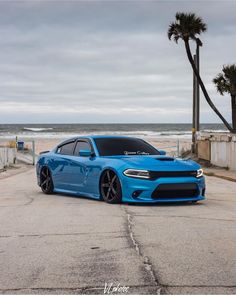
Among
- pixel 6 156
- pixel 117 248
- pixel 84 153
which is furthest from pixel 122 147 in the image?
pixel 6 156

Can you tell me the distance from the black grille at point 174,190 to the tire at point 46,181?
3.47m

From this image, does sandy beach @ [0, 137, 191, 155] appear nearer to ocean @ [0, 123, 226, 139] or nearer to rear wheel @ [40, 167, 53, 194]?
rear wheel @ [40, 167, 53, 194]

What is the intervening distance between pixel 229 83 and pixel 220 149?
9.07m

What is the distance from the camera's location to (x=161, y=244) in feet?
24.2

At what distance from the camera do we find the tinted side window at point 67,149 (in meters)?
13.6

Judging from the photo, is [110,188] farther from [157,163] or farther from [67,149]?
[67,149]

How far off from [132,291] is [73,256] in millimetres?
1520

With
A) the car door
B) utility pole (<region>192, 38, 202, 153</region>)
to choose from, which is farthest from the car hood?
utility pole (<region>192, 38, 202, 153</region>)

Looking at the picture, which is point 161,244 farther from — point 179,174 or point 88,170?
point 88,170

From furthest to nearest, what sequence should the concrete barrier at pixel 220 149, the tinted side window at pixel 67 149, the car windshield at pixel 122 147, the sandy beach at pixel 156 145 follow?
1. the sandy beach at pixel 156 145
2. the concrete barrier at pixel 220 149
3. the tinted side window at pixel 67 149
4. the car windshield at pixel 122 147

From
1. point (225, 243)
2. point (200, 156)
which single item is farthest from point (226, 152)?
point (225, 243)

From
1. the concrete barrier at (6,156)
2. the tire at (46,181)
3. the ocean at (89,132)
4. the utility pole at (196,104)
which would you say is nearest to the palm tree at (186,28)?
the utility pole at (196,104)

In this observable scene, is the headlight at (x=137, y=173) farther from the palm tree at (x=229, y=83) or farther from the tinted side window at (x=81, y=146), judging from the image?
the palm tree at (x=229, y=83)

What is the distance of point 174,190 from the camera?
11.4m
